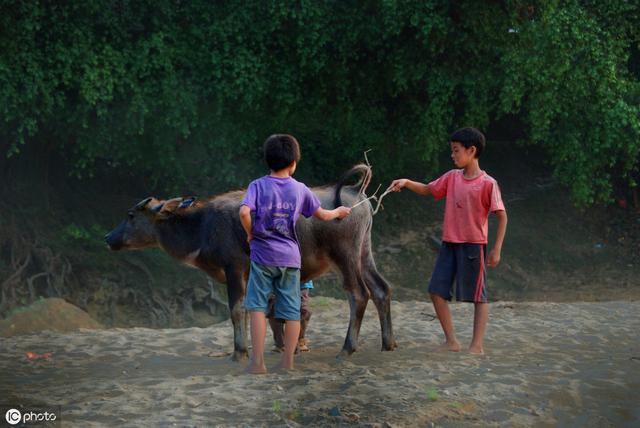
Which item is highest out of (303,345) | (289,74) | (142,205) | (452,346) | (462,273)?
(289,74)

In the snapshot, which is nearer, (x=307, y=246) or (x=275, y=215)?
(x=275, y=215)

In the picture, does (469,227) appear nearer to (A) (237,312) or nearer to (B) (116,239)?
(A) (237,312)

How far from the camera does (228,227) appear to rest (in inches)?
324

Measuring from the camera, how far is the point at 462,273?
7703mm

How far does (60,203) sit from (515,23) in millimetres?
8326

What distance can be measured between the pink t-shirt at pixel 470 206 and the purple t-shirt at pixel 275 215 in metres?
1.55

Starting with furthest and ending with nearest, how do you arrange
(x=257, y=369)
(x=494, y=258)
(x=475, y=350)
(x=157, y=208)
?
(x=157, y=208), (x=475, y=350), (x=494, y=258), (x=257, y=369)

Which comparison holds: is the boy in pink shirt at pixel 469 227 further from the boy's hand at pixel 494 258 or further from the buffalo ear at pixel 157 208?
the buffalo ear at pixel 157 208

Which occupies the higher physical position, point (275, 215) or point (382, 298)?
point (275, 215)

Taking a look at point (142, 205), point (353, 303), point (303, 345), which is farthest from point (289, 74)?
point (353, 303)

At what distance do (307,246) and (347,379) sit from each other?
5.90ft

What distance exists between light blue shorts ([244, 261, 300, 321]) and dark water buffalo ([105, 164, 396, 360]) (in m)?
1.19

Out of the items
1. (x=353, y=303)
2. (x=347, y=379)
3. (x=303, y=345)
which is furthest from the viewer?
(x=303, y=345)

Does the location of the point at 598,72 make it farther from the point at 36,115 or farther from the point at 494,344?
the point at 36,115
